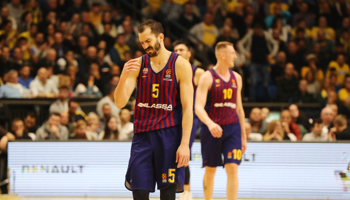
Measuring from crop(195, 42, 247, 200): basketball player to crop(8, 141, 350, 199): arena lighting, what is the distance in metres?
1.46

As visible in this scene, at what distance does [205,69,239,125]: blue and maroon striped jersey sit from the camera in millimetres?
6160

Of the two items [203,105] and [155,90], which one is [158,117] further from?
Result: [203,105]

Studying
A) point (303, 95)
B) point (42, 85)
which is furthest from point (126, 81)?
point (303, 95)

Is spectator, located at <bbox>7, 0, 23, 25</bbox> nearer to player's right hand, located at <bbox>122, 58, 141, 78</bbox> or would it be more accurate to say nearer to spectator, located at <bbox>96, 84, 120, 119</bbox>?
spectator, located at <bbox>96, 84, 120, 119</bbox>

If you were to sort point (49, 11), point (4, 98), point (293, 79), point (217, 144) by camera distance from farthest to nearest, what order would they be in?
point (49, 11), point (293, 79), point (4, 98), point (217, 144)

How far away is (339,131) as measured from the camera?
27.2ft

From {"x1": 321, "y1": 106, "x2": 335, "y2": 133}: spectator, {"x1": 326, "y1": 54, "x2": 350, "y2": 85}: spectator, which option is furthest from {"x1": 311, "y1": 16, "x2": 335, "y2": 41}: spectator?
{"x1": 321, "y1": 106, "x2": 335, "y2": 133}: spectator

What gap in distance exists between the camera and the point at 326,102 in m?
10.7

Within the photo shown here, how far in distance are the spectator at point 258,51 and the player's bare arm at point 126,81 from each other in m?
7.63

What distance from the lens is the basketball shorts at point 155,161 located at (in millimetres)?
4168

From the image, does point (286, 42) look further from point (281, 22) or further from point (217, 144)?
point (217, 144)

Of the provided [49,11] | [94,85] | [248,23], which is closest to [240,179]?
[94,85]

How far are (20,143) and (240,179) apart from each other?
361cm

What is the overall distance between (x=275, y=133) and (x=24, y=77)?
5.46m
